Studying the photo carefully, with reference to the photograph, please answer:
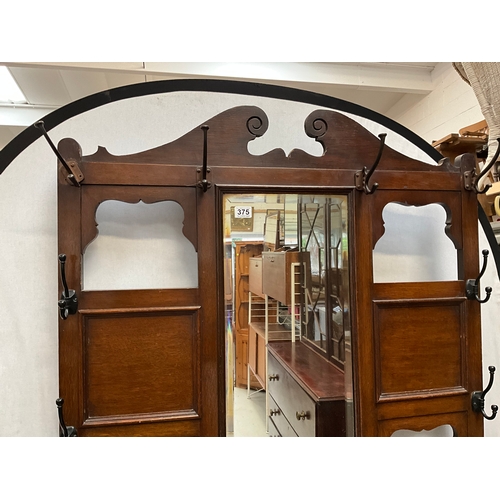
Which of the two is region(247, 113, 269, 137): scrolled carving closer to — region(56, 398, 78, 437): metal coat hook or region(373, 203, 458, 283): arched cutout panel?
region(373, 203, 458, 283): arched cutout panel

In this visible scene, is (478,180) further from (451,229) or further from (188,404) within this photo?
(188,404)

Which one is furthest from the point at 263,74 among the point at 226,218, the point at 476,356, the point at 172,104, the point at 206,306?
the point at 476,356

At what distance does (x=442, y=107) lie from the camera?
1.63 m

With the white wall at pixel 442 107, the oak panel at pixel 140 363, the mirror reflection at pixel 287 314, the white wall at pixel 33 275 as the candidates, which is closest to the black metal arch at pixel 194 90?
the white wall at pixel 33 275

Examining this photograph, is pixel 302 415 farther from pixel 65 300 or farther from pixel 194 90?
pixel 194 90

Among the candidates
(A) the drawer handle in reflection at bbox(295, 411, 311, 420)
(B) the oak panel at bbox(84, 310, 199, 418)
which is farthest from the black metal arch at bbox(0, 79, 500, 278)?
(A) the drawer handle in reflection at bbox(295, 411, 311, 420)

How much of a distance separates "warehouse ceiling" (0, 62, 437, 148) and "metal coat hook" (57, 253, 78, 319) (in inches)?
40.8

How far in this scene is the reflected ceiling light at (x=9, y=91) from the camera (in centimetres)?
179

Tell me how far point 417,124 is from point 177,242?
1.61 metres

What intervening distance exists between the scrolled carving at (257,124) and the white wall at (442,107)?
1100mm

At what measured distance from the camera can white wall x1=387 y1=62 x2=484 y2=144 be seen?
146 cm

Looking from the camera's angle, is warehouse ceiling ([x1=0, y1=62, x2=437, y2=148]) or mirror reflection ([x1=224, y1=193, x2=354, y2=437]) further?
warehouse ceiling ([x1=0, y1=62, x2=437, y2=148])

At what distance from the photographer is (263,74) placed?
5.01 ft

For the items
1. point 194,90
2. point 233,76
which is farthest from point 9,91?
point 194,90
